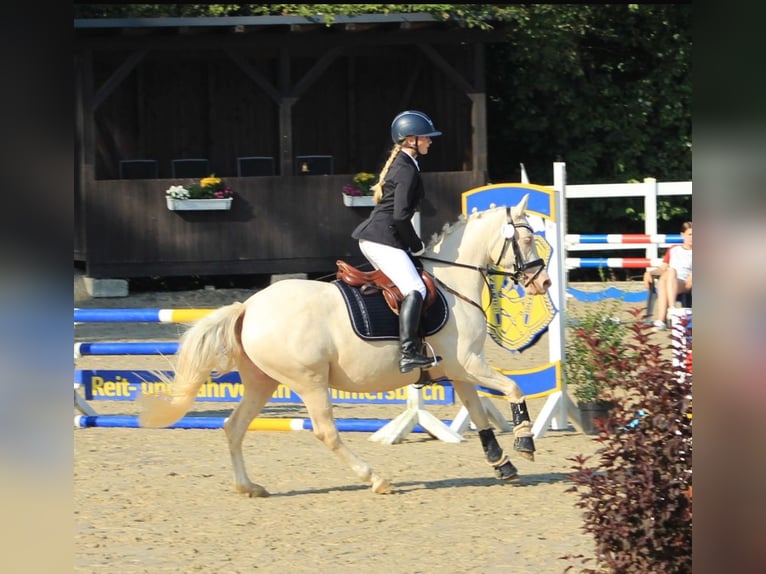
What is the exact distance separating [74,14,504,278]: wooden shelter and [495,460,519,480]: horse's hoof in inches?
455

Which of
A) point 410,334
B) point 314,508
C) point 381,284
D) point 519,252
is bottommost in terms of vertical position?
point 314,508

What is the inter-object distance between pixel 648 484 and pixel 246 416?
131 inches

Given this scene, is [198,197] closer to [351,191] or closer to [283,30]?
[351,191]

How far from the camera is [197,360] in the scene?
6762 mm

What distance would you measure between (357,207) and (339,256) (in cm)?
83

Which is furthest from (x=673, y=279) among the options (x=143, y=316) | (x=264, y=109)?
(x=264, y=109)

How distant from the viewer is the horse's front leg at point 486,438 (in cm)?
711

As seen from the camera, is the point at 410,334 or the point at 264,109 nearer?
the point at 410,334

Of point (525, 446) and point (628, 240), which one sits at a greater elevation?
point (628, 240)

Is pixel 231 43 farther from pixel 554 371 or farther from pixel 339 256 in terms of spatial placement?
pixel 554 371

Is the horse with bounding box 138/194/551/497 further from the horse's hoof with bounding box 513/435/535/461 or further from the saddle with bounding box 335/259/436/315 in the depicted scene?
the saddle with bounding box 335/259/436/315

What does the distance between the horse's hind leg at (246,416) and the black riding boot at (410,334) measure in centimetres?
82

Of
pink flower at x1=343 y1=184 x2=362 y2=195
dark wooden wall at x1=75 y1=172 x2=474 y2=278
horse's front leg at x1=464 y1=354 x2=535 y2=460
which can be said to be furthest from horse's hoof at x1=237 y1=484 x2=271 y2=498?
pink flower at x1=343 y1=184 x2=362 y2=195
